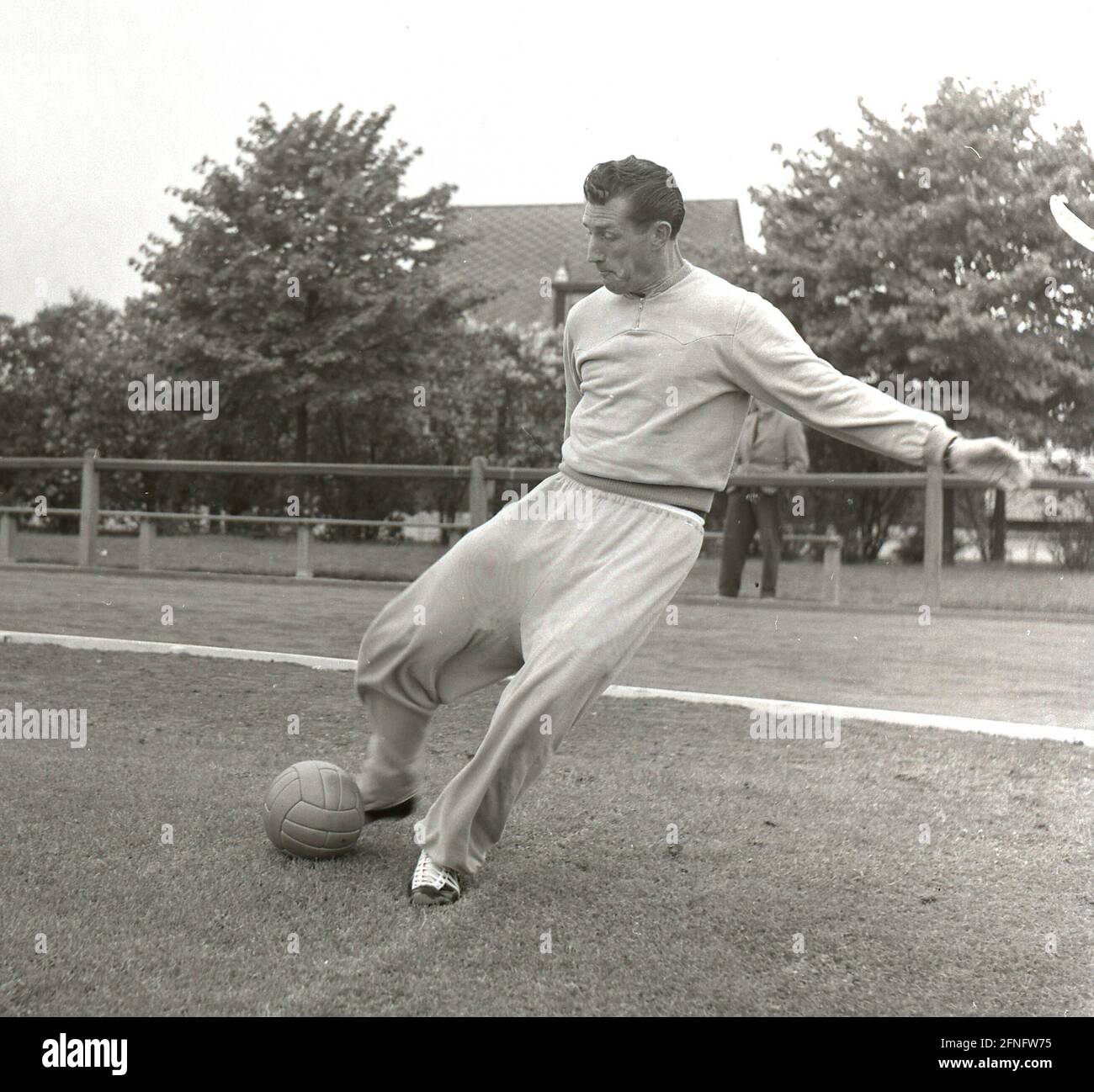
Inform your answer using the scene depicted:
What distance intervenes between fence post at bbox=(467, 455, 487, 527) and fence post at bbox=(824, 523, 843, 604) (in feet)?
11.5

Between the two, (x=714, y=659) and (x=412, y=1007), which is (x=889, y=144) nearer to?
(x=714, y=659)

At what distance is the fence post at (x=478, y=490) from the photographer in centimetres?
1440

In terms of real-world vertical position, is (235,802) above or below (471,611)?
below

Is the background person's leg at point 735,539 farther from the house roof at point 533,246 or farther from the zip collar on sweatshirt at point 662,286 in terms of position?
the house roof at point 533,246

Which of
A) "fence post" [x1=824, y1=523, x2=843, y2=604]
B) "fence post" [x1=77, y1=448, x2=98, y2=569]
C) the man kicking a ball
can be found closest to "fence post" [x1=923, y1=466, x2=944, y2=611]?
"fence post" [x1=824, y1=523, x2=843, y2=604]

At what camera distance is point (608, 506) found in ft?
14.0

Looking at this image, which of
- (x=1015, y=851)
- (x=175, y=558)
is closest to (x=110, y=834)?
(x=1015, y=851)

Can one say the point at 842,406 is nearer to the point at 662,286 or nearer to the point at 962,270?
the point at 662,286

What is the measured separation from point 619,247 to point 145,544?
12.1 meters

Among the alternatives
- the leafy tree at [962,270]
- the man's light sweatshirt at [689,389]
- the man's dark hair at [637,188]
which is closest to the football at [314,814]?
the man's light sweatshirt at [689,389]

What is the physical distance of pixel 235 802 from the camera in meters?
5.23

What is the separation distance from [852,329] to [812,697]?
20063 millimetres

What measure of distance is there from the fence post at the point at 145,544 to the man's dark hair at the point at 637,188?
1203cm

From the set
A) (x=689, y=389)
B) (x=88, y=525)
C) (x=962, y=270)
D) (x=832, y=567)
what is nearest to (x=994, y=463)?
(x=689, y=389)
